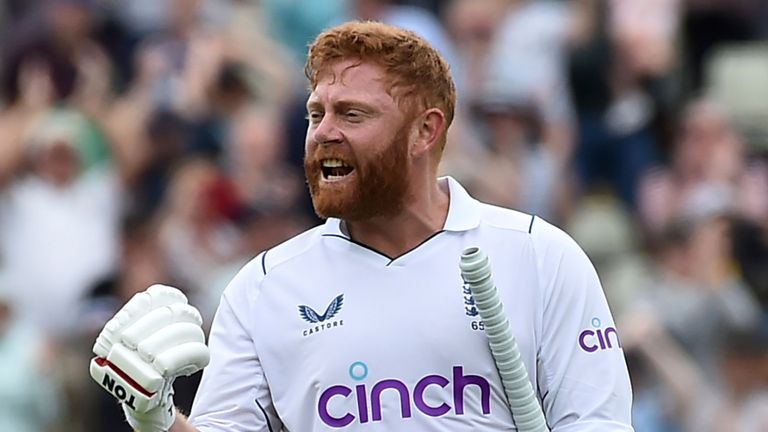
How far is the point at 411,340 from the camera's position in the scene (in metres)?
4.88

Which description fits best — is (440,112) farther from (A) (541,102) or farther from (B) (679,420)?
(A) (541,102)

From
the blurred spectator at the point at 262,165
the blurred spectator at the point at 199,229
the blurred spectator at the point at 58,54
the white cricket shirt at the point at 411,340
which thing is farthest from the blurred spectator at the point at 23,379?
the white cricket shirt at the point at 411,340

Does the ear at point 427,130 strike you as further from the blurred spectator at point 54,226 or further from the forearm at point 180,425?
the blurred spectator at point 54,226

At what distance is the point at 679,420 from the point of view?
934cm

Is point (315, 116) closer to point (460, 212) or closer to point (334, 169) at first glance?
point (334, 169)

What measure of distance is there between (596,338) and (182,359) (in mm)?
1133

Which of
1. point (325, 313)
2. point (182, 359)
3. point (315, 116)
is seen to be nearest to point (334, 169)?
point (315, 116)

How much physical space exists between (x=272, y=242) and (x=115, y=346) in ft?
19.0

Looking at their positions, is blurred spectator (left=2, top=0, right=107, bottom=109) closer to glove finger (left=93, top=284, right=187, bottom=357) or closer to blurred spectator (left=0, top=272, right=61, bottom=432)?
blurred spectator (left=0, top=272, right=61, bottom=432)

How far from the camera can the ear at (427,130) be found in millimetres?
4980

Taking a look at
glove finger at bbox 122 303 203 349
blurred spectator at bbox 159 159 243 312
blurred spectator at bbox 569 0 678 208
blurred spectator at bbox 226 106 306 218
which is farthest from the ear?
blurred spectator at bbox 569 0 678 208

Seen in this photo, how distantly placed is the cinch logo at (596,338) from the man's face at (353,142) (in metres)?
0.64

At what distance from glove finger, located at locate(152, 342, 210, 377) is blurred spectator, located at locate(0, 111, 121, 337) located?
6.20 meters

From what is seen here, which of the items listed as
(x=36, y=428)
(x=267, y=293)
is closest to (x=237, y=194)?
(x=36, y=428)
